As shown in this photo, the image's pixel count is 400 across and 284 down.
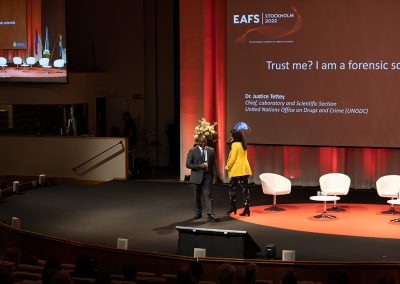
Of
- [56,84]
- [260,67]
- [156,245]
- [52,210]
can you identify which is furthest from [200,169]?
[56,84]

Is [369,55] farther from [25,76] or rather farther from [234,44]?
[25,76]

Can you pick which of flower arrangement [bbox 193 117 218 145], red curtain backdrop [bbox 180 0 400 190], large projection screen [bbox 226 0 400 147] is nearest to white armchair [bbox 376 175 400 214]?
large projection screen [bbox 226 0 400 147]

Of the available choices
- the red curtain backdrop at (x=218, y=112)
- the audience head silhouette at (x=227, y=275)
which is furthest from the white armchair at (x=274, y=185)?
the audience head silhouette at (x=227, y=275)

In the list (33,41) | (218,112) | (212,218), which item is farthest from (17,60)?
(212,218)

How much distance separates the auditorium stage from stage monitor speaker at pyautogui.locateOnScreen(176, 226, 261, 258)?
27.2 inches

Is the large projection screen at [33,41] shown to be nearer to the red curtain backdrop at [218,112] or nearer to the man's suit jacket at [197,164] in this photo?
the red curtain backdrop at [218,112]

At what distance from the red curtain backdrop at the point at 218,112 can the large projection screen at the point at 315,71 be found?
1.16 ft

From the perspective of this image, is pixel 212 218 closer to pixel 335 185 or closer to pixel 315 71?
pixel 335 185

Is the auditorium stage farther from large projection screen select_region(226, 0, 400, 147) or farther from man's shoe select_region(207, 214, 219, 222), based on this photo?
large projection screen select_region(226, 0, 400, 147)

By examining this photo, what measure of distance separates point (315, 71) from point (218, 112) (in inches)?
84.2

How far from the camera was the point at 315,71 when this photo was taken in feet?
50.0

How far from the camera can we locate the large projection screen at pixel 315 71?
48.4 feet

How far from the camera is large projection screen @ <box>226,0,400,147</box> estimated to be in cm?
1475

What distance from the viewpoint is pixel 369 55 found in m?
14.8
